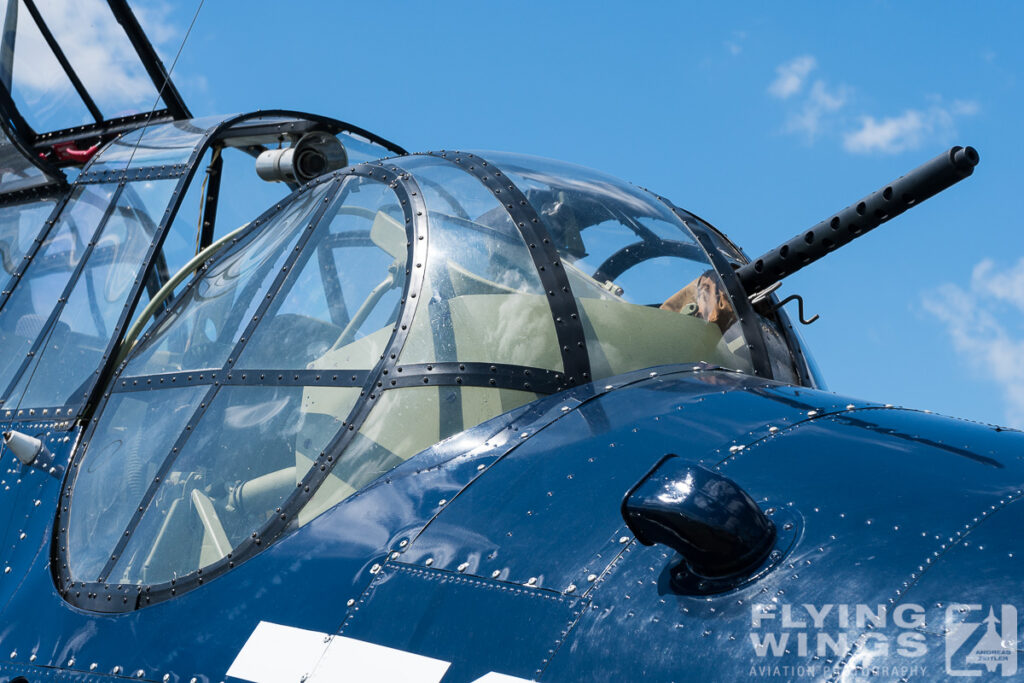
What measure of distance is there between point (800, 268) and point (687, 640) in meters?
2.10

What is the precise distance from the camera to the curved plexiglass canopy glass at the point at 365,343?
3.59 metres

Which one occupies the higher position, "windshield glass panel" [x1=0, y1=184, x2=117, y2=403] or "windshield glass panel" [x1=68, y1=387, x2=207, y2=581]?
"windshield glass panel" [x1=0, y1=184, x2=117, y2=403]

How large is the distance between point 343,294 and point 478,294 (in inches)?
21.8

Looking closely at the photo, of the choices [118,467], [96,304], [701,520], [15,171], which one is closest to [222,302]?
[118,467]

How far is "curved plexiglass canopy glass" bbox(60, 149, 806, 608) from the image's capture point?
359 centimetres

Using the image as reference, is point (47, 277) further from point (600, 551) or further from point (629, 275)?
point (600, 551)

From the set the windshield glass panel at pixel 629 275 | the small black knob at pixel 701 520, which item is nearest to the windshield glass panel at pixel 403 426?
the windshield glass panel at pixel 629 275

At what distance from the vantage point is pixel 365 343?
3.84 meters

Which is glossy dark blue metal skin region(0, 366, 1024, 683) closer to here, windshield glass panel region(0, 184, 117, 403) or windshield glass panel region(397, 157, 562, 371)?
windshield glass panel region(397, 157, 562, 371)

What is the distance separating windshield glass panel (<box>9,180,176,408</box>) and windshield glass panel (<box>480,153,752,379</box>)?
2031 mm

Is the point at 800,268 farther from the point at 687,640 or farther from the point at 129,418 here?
the point at 129,418

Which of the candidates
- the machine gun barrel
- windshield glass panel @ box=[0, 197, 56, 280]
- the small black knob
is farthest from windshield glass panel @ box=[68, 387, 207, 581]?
the machine gun barrel

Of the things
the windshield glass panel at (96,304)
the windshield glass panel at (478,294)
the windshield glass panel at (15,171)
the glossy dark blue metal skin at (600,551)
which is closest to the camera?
the glossy dark blue metal skin at (600,551)

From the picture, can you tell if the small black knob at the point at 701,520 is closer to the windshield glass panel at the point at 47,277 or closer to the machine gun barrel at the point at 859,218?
the machine gun barrel at the point at 859,218
